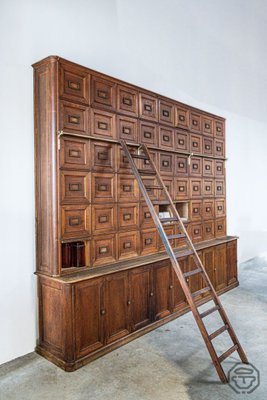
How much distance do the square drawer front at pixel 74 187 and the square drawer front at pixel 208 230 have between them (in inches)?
92.2

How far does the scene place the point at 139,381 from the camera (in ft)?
8.90

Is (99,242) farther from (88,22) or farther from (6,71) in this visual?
(88,22)

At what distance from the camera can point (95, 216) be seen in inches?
131

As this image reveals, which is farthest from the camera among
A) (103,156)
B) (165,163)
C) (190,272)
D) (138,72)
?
(138,72)

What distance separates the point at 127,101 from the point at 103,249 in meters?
1.70

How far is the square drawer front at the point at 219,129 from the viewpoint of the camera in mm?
5227

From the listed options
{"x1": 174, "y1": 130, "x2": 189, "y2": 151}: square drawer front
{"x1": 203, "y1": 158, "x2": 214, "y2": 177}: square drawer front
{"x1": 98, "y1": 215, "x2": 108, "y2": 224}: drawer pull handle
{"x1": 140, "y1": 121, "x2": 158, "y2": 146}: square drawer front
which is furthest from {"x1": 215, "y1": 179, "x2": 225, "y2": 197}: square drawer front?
{"x1": 98, "y1": 215, "x2": 108, "y2": 224}: drawer pull handle

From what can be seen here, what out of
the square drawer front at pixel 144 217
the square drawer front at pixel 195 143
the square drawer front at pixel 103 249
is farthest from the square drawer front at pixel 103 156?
the square drawer front at pixel 195 143

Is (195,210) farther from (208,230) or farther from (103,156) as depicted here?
(103,156)

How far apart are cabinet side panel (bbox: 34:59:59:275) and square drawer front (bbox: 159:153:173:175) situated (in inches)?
62.2

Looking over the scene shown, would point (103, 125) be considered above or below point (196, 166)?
above

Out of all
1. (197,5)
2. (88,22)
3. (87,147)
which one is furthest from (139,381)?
(197,5)

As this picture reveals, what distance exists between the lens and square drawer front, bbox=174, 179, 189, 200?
14.4 feet

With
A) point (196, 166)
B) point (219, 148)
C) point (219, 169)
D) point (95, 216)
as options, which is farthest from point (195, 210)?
point (95, 216)
